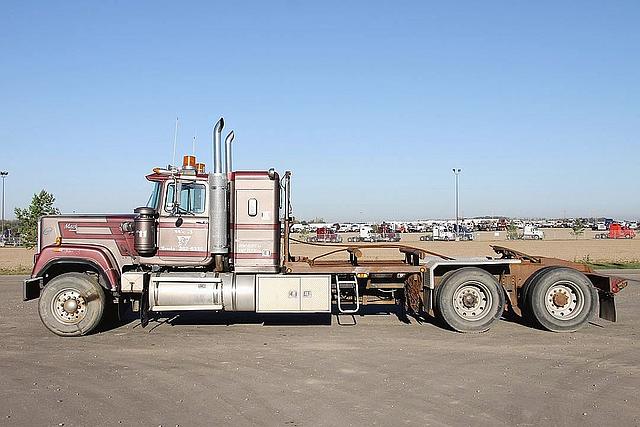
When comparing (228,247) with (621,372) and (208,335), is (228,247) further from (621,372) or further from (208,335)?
(621,372)

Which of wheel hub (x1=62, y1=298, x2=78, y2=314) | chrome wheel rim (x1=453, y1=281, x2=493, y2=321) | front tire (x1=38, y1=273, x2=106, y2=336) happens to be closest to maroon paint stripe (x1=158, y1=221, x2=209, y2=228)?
front tire (x1=38, y1=273, x2=106, y2=336)

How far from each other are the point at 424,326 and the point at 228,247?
4.20 metres

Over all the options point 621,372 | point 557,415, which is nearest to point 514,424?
point 557,415

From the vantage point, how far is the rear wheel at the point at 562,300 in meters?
12.3

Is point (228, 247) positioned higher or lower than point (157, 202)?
lower

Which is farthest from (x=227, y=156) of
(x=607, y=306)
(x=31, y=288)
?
(x=607, y=306)

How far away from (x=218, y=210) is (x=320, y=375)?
463 cm

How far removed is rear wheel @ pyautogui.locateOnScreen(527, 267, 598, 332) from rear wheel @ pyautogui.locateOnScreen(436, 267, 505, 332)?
708mm

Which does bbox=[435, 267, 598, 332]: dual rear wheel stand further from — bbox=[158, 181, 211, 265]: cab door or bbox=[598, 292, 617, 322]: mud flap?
bbox=[158, 181, 211, 265]: cab door

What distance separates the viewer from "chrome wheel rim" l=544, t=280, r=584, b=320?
12.4 m

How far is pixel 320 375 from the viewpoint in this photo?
8.88 metres

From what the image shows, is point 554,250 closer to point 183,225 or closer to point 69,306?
point 183,225

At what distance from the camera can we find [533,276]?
41.8ft

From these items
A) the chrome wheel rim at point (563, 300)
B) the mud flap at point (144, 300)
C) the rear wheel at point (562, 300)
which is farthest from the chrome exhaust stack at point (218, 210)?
the chrome wheel rim at point (563, 300)
